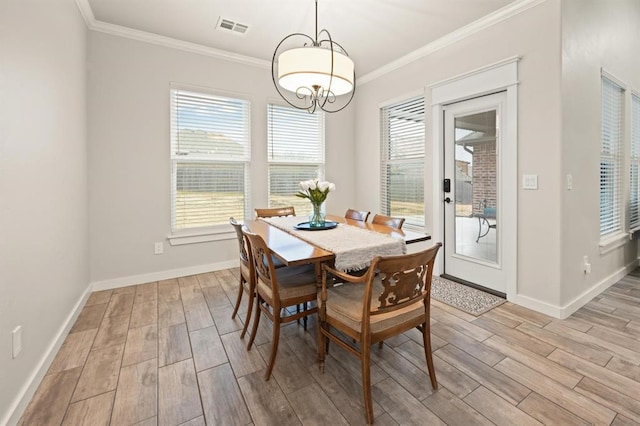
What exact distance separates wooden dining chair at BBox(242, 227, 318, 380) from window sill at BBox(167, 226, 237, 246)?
1.96 meters

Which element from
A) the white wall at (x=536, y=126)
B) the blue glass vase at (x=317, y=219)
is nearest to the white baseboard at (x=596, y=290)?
the white wall at (x=536, y=126)

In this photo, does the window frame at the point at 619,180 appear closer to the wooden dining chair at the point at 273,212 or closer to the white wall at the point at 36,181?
the wooden dining chair at the point at 273,212

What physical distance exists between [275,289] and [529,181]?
248cm

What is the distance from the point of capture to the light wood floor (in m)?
1.53

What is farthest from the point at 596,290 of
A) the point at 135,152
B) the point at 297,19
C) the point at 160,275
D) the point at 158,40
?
the point at 158,40

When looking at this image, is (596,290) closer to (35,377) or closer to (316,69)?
(316,69)

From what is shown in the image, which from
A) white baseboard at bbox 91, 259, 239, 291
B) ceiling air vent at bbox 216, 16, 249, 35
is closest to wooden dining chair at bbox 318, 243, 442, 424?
white baseboard at bbox 91, 259, 239, 291

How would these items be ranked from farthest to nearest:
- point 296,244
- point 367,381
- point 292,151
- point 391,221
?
point 292,151
point 391,221
point 296,244
point 367,381

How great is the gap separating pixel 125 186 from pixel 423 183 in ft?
11.6

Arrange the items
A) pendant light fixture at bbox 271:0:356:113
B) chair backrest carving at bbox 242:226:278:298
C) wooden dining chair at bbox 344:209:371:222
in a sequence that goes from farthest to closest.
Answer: wooden dining chair at bbox 344:209:371:222 → pendant light fixture at bbox 271:0:356:113 → chair backrest carving at bbox 242:226:278:298

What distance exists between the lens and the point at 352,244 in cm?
193

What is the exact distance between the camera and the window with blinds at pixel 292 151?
4.21 metres

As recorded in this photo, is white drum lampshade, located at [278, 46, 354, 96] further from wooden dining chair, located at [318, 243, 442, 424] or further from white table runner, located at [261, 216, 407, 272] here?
wooden dining chair, located at [318, 243, 442, 424]

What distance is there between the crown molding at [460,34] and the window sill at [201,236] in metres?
3.09
